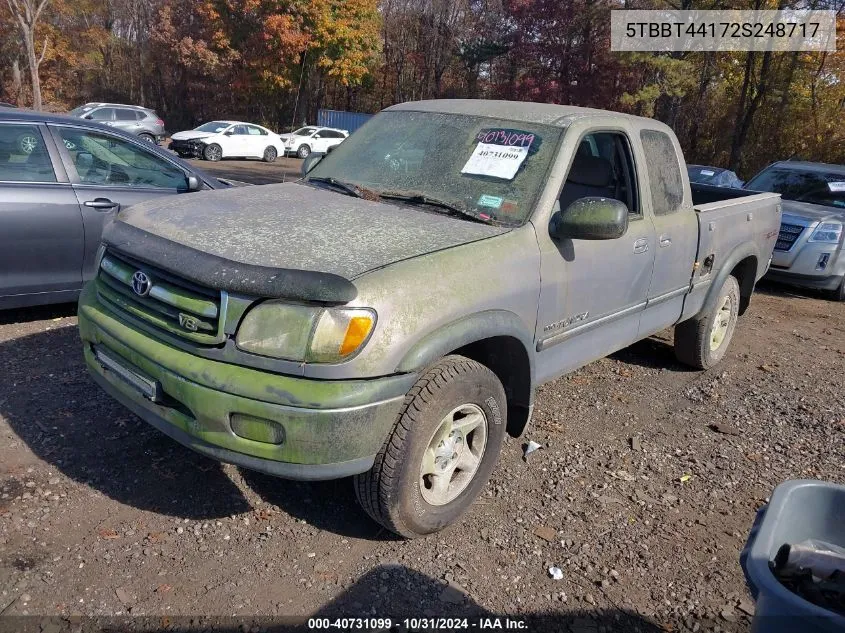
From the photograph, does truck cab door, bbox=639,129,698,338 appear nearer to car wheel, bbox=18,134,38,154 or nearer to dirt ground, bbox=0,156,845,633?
dirt ground, bbox=0,156,845,633

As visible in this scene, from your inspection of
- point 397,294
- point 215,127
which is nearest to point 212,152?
point 215,127

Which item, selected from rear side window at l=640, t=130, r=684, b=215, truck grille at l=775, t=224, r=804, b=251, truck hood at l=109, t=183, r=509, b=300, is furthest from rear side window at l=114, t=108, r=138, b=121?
rear side window at l=640, t=130, r=684, b=215

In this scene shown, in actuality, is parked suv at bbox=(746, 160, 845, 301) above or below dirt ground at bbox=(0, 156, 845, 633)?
above

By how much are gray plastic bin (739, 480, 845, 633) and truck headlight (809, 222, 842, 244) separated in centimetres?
773

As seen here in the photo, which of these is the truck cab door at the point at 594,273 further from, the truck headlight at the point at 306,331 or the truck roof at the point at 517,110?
the truck headlight at the point at 306,331

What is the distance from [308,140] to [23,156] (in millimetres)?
24326

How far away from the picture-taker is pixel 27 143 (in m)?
5.17

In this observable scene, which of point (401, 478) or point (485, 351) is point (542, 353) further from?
point (401, 478)

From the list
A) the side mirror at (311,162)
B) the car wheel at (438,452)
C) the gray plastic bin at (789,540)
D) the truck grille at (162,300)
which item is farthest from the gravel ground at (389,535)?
the side mirror at (311,162)

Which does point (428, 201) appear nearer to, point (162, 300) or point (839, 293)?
point (162, 300)

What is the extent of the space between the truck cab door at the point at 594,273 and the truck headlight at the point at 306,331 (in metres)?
1.18

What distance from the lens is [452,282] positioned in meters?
2.90

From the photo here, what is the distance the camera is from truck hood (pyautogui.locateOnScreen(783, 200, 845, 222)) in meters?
8.69

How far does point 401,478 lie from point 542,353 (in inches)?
44.7
